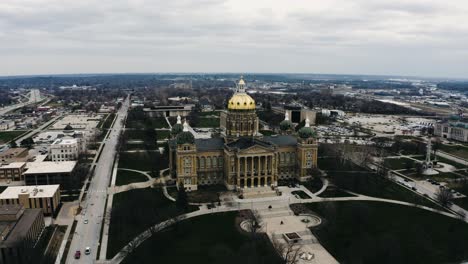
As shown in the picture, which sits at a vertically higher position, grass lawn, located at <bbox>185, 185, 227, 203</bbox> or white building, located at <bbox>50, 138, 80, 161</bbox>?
white building, located at <bbox>50, 138, 80, 161</bbox>

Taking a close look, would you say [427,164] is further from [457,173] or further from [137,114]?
[137,114]

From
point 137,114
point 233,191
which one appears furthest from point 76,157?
point 137,114

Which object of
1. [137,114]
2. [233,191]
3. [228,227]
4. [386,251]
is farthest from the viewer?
[137,114]

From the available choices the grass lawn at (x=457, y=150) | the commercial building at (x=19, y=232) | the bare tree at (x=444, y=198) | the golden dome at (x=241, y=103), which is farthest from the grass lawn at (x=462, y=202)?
the commercial building at (x=19, y=232)

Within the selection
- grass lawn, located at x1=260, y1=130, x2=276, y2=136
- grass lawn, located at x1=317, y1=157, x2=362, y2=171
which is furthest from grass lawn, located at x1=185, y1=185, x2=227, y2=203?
grass lawn, located at x1=260, y1=130, x2=276, y2=136

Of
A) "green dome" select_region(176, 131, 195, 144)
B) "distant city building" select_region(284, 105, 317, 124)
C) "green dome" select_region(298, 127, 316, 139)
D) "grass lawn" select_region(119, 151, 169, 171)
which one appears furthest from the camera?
"distant city building" select_region(284, 105, 317, 124)

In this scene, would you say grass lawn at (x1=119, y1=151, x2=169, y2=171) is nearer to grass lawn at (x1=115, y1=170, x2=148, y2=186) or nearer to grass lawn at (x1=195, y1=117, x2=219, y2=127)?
grass lawn at (x1=115, y1=170, x2=148, y2=186)

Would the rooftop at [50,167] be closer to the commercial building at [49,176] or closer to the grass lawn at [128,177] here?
the commercial building at [49,176]
